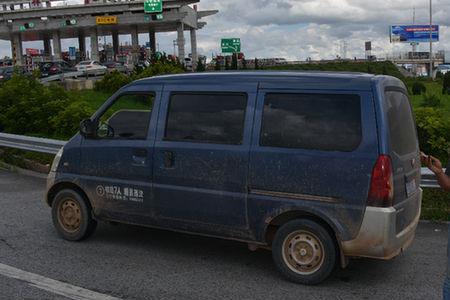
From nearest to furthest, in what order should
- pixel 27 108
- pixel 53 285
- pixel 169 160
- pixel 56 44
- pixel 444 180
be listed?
1. pixel 444 180
2. pixel 53 285
3. pixel 169 160
4. pixel 27 108
5. pixel 56 44

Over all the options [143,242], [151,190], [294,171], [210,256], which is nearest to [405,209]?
[294,171]

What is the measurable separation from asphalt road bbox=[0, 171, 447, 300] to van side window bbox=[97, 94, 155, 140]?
4.05ft

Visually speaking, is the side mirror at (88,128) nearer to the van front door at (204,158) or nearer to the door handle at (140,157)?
the door handle at (140,157)

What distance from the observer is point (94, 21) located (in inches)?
3278

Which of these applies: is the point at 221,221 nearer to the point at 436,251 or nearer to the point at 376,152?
the point at 376,152

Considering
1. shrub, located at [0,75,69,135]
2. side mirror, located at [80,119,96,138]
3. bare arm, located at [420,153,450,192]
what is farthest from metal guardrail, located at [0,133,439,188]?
bare arm, located at [420,153,450,192]

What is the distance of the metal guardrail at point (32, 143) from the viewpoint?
10.4 meters

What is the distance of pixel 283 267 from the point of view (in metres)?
5.24

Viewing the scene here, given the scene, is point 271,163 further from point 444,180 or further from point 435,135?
point 435,135

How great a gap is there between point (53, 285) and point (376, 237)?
2.82 m

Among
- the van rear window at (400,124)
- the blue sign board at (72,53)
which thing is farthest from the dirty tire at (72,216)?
the blue sign board at (72,53)

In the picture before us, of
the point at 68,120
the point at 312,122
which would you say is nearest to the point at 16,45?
the point at 68,120

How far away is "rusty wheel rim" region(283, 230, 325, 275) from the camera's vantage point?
5098 millimetres

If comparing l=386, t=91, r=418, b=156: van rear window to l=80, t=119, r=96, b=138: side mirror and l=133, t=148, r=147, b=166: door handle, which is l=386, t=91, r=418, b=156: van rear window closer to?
l=133, t=148, r=147, b=166: door handle
